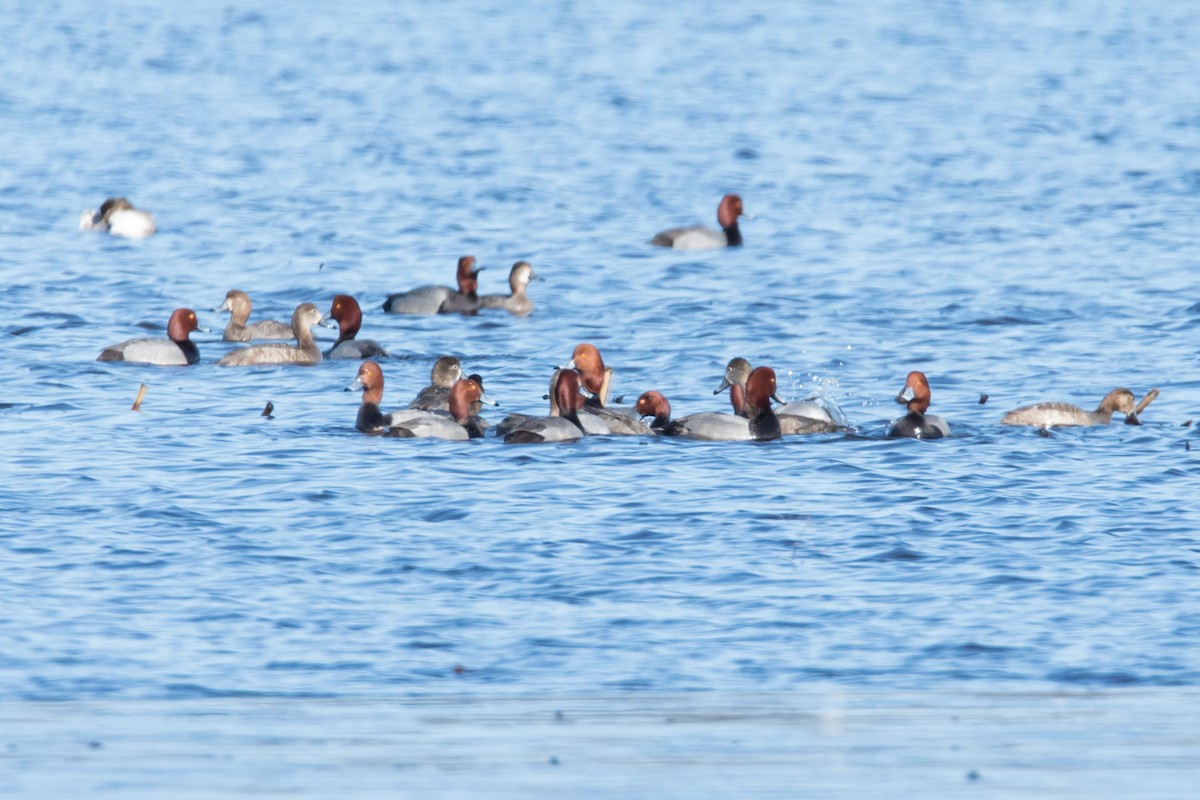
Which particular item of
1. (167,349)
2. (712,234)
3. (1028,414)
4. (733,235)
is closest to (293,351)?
(167,349)

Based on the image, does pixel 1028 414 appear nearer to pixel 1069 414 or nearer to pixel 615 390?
pixel 1069 414

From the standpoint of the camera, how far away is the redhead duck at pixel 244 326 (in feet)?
75.9

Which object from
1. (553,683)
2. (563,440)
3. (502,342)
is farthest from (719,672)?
(502,342)

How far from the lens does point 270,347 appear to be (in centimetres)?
2158

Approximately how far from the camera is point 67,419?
59.8ft

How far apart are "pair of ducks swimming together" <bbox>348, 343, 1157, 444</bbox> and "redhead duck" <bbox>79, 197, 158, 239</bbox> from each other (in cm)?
1440

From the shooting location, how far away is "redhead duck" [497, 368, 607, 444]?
1709 centimetres

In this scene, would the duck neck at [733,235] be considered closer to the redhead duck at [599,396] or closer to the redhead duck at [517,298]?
the redhead duck at [517,298]

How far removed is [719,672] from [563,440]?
262 inches

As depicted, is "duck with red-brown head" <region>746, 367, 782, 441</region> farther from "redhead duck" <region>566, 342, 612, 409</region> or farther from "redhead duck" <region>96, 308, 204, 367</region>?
"redhead duck" <region>96, 308, 204, 367</region>

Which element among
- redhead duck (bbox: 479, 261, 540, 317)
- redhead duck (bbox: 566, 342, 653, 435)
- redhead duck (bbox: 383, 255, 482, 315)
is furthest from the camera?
redhead duck (bbox: 479, 261, 540, 317)

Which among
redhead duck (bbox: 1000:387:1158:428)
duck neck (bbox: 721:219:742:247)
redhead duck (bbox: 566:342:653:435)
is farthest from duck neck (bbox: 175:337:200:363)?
duck neck (bbox: 721:219:742:247)

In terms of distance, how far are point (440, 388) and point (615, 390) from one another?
2.26m

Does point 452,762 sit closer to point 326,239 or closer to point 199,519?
point 199,519
